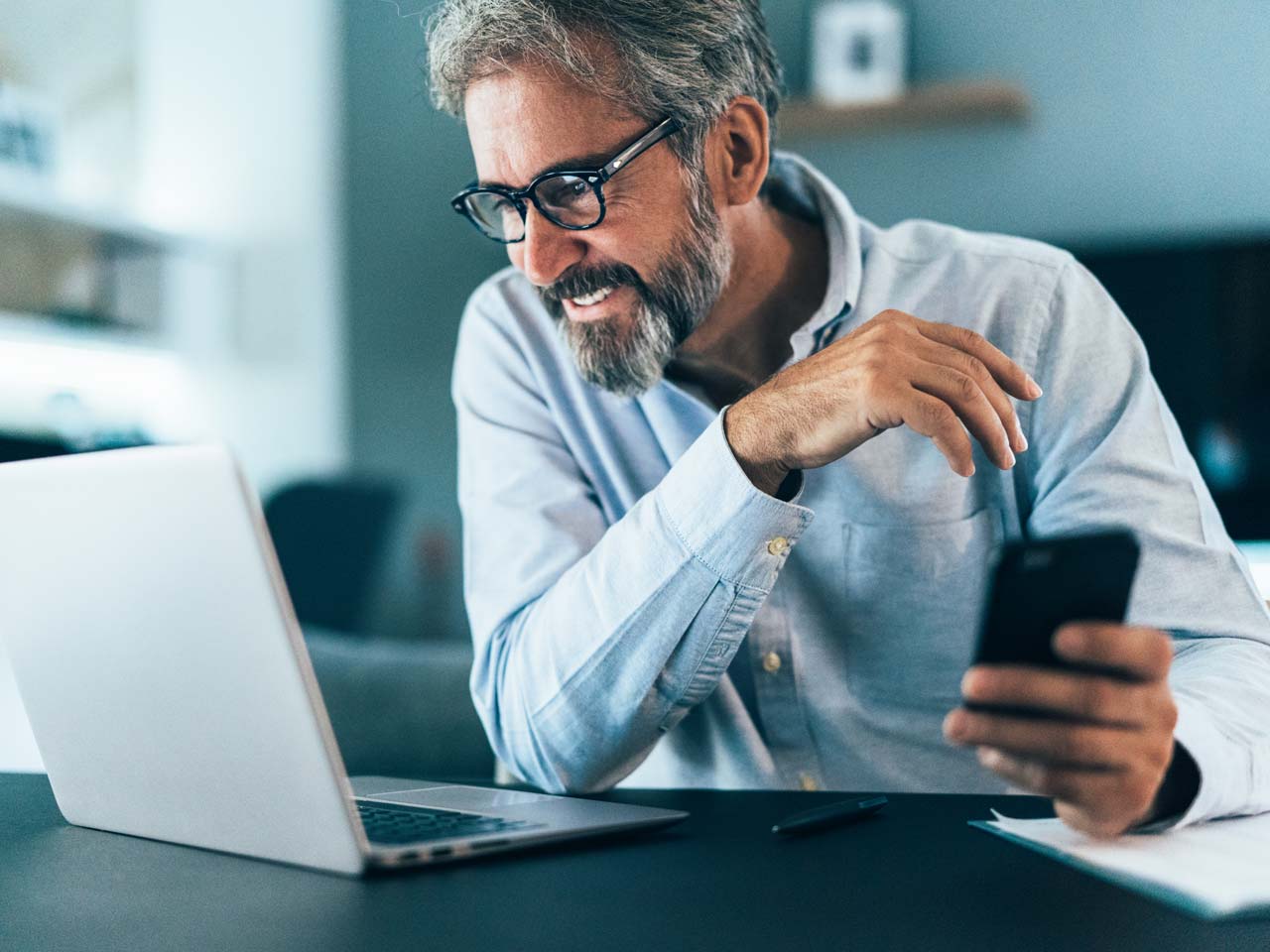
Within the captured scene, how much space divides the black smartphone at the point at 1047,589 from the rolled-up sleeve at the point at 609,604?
31 centimetres

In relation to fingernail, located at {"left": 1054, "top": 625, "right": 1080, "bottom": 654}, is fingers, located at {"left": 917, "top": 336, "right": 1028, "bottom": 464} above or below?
above

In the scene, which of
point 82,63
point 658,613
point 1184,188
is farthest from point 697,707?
point 82,63

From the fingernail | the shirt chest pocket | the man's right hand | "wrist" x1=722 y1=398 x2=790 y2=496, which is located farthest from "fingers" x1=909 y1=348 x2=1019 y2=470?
the shirt chest pocket

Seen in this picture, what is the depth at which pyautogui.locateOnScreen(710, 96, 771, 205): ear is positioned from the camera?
4.18 feet

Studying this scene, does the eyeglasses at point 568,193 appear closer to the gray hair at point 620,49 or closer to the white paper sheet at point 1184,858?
the gray hair at point 620,49

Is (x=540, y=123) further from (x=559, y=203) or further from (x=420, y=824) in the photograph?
(x=420, y=824)

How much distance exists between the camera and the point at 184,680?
69cm

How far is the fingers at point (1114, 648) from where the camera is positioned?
24.6 inches

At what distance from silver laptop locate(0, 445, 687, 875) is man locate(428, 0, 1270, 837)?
216 mm

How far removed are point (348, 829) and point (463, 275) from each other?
3.35 metres

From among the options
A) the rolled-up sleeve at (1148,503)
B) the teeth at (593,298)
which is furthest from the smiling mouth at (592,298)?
the rolled-up sleeve at (1148,503)

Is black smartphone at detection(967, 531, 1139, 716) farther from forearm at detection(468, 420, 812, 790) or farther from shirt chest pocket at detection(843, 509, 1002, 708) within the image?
shirt chest pocket at detection(843, 509, 1002, 708)

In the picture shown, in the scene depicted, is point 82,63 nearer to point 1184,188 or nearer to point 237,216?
point 237,216

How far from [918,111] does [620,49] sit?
235 cm
